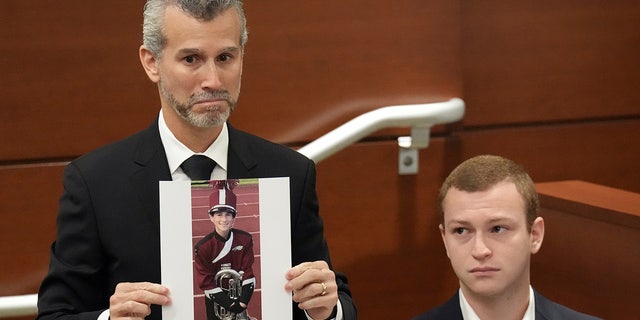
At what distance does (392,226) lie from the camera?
303cm

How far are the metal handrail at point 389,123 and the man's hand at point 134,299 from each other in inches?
39.2

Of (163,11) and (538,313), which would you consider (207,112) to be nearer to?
(163,11)

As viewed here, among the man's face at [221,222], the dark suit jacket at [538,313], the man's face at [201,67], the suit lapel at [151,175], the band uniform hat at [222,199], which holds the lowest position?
the dark suit jacket at [538,313]

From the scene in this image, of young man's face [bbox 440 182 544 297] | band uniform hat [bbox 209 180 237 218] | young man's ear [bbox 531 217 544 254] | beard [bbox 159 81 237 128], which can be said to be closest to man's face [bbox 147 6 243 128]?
beard [bbox 159 81 237 128]

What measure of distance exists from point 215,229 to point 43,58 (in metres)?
1.15

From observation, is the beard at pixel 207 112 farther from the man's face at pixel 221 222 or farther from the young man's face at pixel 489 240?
the young man's face at pixel 489 240

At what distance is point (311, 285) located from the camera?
68.6 inches

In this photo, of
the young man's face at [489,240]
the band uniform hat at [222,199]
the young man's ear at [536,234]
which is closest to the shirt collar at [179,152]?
the band uniform hat at [222,199]

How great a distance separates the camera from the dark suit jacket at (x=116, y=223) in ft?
5.88

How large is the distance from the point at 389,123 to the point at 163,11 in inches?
44.7

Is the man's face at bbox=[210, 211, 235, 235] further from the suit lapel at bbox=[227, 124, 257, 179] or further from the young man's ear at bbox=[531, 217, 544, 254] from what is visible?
the young man's ear at bbox=[531, 217, 544, 254]

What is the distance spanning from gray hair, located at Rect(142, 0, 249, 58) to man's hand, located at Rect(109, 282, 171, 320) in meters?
0.40

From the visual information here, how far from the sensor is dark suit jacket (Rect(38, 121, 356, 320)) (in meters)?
1.79

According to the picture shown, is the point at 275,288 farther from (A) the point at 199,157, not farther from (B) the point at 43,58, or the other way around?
(B) the point at 43,58
